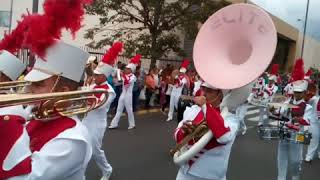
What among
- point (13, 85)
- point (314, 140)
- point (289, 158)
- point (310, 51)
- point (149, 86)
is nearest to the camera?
point (13, 85)

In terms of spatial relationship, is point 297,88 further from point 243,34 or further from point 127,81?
point 127,81

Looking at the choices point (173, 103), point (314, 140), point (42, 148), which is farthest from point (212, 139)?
point (173, 103)

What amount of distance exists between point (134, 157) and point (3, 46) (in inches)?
189

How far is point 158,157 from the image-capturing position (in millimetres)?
8758

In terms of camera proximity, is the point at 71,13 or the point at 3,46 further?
the point at 3,46

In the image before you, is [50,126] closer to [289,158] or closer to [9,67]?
[9,67]

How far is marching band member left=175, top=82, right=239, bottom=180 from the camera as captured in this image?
3935mm

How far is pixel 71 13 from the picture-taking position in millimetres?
2611

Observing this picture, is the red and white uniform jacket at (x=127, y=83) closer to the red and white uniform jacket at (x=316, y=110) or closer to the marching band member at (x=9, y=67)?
the red and white uniform jacket at (x=316, y=110)

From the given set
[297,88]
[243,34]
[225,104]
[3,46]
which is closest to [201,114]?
[225,104]

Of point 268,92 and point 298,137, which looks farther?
point 268,92

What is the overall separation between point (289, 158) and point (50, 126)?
16.1ft

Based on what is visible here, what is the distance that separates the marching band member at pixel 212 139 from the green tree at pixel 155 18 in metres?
16.0

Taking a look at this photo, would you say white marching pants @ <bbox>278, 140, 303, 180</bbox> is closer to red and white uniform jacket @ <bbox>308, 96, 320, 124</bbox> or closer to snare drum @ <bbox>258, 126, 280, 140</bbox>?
snare drum @ <bbox>258, 126, 280, 140</bbox>
